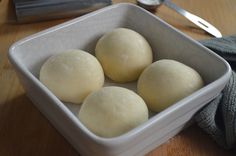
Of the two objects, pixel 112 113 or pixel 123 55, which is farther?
pixel 123 55

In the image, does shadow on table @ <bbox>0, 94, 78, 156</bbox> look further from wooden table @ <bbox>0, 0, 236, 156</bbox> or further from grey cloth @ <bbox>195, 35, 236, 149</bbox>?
grey cloth @ <bbox>195, 35, 236, 149</bbox>

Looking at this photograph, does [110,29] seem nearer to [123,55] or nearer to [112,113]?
[123,55]

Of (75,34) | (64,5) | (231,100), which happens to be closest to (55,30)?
(75,34)

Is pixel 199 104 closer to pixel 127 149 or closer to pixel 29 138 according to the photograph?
pixel 127 149

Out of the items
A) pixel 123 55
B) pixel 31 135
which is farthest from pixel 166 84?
pixel 31 135

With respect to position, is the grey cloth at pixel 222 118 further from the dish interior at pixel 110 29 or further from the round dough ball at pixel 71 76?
the round dough ball at pixel 71 76

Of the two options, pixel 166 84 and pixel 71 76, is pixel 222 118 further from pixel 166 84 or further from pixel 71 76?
pixel 71 76

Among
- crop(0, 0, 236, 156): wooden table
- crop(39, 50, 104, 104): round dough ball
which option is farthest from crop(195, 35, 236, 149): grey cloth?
crop(39, 50, 104, 104): round dough ball
